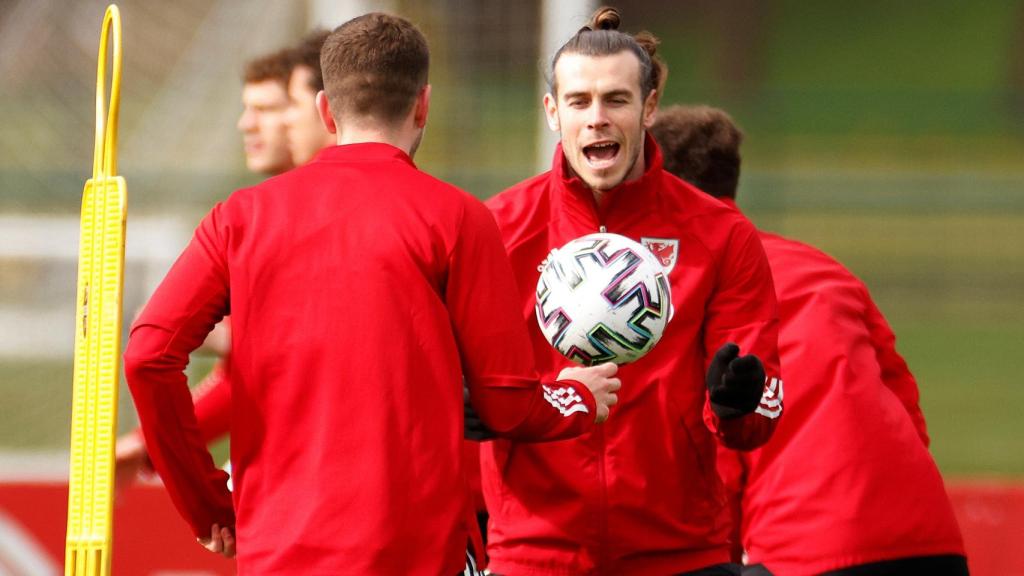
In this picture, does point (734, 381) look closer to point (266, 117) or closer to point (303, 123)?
point (303, 123)

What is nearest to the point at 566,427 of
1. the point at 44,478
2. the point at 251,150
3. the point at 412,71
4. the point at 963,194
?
the point at 412,71

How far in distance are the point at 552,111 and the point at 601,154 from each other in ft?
0.70

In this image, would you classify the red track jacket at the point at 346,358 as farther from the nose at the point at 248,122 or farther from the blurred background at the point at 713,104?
the blurred background at the point at 713,104

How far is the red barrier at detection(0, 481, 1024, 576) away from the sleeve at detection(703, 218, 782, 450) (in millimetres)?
3747

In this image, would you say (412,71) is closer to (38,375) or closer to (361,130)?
(361,130)

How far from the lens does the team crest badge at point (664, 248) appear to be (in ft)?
12.3

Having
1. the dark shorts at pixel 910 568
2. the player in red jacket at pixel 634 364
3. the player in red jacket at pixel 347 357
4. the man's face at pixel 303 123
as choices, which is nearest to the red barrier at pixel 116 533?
the man's face at pixel 303 123

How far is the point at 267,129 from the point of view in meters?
4.45

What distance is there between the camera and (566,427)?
3166 mm

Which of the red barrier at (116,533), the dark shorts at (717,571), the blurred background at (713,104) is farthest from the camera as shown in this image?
the blurred background at (713,104)

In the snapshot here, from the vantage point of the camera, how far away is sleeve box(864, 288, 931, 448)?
4.34 metres

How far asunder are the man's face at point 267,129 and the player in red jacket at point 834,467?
1504 millimetres

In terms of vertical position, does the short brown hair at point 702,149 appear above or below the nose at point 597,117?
below

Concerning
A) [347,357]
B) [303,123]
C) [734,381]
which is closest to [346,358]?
[347,357]
